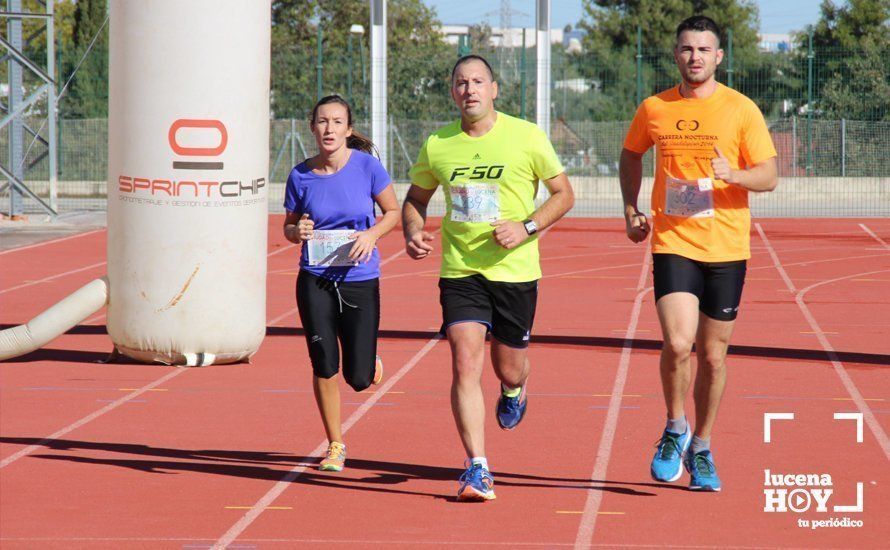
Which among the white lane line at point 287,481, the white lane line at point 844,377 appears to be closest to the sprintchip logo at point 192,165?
the white lane line at point 287,481

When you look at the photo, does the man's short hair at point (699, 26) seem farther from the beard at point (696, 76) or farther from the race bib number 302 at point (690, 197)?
the race bib number 302 at point (690, 197)

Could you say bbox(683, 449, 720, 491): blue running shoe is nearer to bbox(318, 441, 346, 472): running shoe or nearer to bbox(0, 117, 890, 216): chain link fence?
bbox(318, 441, 346, 472): running shoe

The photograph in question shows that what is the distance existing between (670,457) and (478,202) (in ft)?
5.05

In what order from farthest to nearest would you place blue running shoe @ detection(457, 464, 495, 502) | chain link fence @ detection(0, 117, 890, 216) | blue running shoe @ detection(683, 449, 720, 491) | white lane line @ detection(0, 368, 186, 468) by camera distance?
1. chain link fence @ detection(0, 117, 890, 216)
2. white lane line @ detection(0, 368, 186, 468)
3. blue running shoe @ detection(683, 449, 720, 491)
4. blue running shoe @ detection(457, 464, 495, 502)

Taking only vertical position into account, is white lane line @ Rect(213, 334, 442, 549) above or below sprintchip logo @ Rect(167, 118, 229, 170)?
below

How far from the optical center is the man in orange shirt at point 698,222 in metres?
6.87

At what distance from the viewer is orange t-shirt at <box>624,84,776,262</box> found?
270 inches

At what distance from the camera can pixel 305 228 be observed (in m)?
7.44

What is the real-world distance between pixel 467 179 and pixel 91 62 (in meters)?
32.6

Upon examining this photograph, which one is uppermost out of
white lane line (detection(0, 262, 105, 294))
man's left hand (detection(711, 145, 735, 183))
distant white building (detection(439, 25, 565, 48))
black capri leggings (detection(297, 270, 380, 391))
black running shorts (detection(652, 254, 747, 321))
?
distant white building (detection(439, 25, 565, 48))

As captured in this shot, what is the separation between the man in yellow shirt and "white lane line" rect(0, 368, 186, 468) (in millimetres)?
2552

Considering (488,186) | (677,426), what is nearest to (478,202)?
(488,186)

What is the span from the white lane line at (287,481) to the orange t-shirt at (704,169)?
2142mm

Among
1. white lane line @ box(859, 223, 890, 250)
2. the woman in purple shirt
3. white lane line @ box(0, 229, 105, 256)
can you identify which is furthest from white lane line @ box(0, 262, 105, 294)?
white lane line @ box(859, 223, 890, 250)
